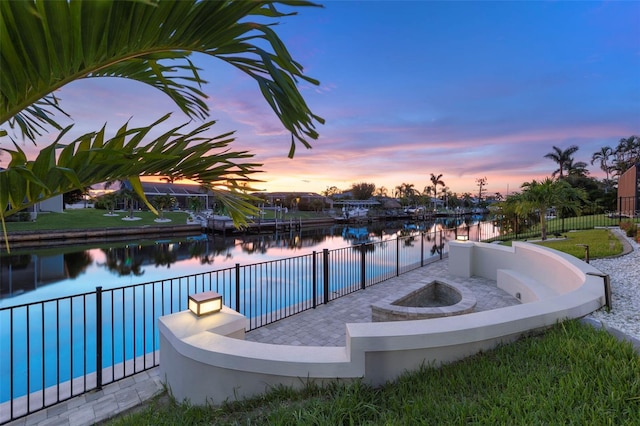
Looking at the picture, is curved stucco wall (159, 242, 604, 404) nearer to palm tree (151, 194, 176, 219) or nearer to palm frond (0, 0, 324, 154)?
palm frond (0, 0, 324, 154)

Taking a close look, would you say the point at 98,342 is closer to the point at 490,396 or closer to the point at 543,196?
the point at 490,396

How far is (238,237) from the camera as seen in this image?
89.8ft

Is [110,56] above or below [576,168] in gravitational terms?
below

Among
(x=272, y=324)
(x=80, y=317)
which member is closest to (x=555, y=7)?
(x=272, y=324)

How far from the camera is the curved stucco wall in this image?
7.41ft

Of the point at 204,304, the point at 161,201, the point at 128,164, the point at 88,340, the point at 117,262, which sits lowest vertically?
the point at 88,340

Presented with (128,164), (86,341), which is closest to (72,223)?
(86,341)

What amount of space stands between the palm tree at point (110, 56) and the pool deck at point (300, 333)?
2.52 metres

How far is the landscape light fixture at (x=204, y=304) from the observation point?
3.07m

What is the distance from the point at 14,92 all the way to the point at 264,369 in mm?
2232

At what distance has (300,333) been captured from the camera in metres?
4.59

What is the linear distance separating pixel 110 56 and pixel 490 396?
2900 millimetres

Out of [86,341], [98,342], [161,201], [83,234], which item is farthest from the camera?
[161,201]

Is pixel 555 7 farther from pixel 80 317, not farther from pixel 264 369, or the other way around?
pixel 80 317
